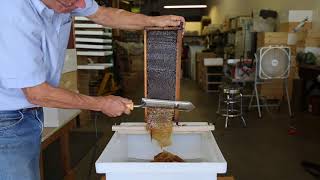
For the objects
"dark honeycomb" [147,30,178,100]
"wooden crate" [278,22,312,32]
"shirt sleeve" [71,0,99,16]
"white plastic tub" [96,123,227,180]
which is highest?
"wooden crate" [278,22,312,32]

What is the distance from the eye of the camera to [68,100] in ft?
3.74

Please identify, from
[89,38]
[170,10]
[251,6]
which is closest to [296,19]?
[251,6]

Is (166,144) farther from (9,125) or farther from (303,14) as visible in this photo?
(303,14)

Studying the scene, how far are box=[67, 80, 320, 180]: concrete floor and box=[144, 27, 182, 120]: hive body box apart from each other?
1527 millimetres

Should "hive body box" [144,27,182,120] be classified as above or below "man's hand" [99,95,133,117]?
above

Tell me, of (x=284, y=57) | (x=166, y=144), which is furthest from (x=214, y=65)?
(x=166, y=144)

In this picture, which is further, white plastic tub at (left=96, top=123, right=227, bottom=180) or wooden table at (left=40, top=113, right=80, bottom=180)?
wooden table at (left=40, top=113, right=80, bottom=180)

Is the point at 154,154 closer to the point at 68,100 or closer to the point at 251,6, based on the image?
the point at 68,100

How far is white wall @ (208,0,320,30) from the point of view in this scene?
576cm

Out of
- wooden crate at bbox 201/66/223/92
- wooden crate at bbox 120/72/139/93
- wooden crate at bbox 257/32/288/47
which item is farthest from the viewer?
wooden crate at bbox 201/66/223/92

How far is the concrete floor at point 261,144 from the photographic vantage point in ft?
10.0

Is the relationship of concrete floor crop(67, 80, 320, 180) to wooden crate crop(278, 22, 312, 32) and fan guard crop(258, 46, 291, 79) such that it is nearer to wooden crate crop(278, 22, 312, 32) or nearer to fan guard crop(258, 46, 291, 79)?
fan guard crop(258, 46, 291, 79)

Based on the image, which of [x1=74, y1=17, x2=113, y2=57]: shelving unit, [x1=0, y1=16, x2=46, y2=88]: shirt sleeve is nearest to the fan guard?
[x1=74, y1=17, x2=113, y2=57]: shelving unit

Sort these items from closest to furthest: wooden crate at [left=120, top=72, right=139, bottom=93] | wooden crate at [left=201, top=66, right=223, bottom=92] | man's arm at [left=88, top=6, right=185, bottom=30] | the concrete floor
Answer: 1. man's arm at [left=88, top=6, right=185, bottom=30]
2. the concrete floor
3. wooden crate at [left=120, top=72, right=139, bottom=93]
4. wooden crate at [left=201, top=66, right=223, bottom=92]
